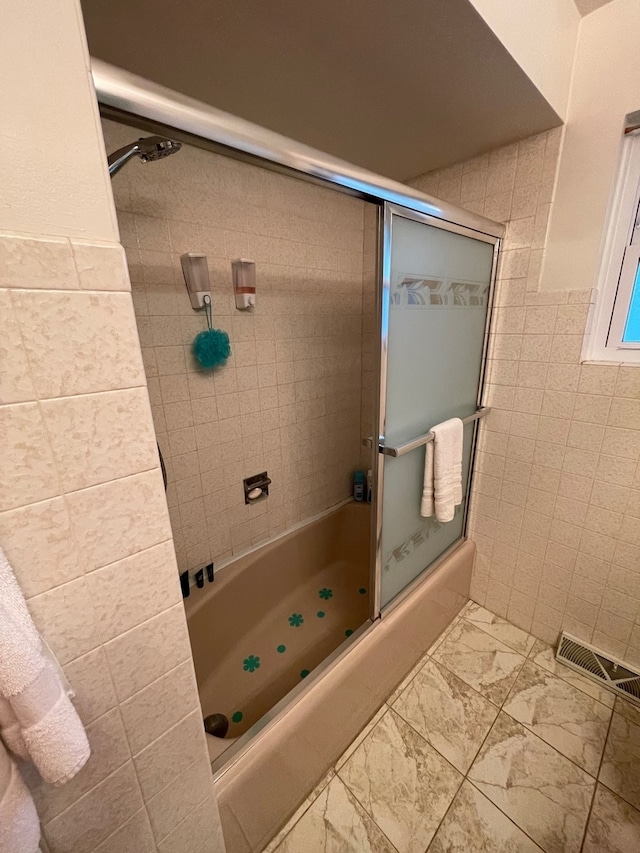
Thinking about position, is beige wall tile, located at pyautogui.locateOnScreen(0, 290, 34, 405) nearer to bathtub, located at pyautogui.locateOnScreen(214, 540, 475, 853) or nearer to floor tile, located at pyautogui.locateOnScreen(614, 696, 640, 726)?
bathtub, located at pyautogui.locateOnScreen(214, 540, 475, 853)

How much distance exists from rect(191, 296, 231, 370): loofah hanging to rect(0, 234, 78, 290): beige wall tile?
87cm

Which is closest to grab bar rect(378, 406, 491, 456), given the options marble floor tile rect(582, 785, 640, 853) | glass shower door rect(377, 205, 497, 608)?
glass shower door rect(377, 205, 497, 608)

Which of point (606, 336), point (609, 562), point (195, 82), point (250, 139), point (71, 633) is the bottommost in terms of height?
point (609, 562)

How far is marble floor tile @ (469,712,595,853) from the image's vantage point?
984mm

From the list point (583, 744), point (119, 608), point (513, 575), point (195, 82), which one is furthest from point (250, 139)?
point (583, 744)

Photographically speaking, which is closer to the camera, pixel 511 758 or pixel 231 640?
pixel 511 758

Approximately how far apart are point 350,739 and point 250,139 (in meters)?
1.80

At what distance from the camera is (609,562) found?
130cm

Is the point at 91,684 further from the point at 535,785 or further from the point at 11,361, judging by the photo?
the point at 535,785

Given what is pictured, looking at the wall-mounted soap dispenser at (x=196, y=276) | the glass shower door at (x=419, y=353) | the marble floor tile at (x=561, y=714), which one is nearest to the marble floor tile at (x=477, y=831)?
the marble floor tile at (x=561, y=714)

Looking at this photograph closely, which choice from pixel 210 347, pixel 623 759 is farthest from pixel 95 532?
pixel 623 759

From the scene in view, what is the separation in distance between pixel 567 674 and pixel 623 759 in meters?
0.29

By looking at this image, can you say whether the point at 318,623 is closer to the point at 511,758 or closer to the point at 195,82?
the point at 511,758

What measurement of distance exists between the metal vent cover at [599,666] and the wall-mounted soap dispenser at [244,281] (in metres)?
2.01
